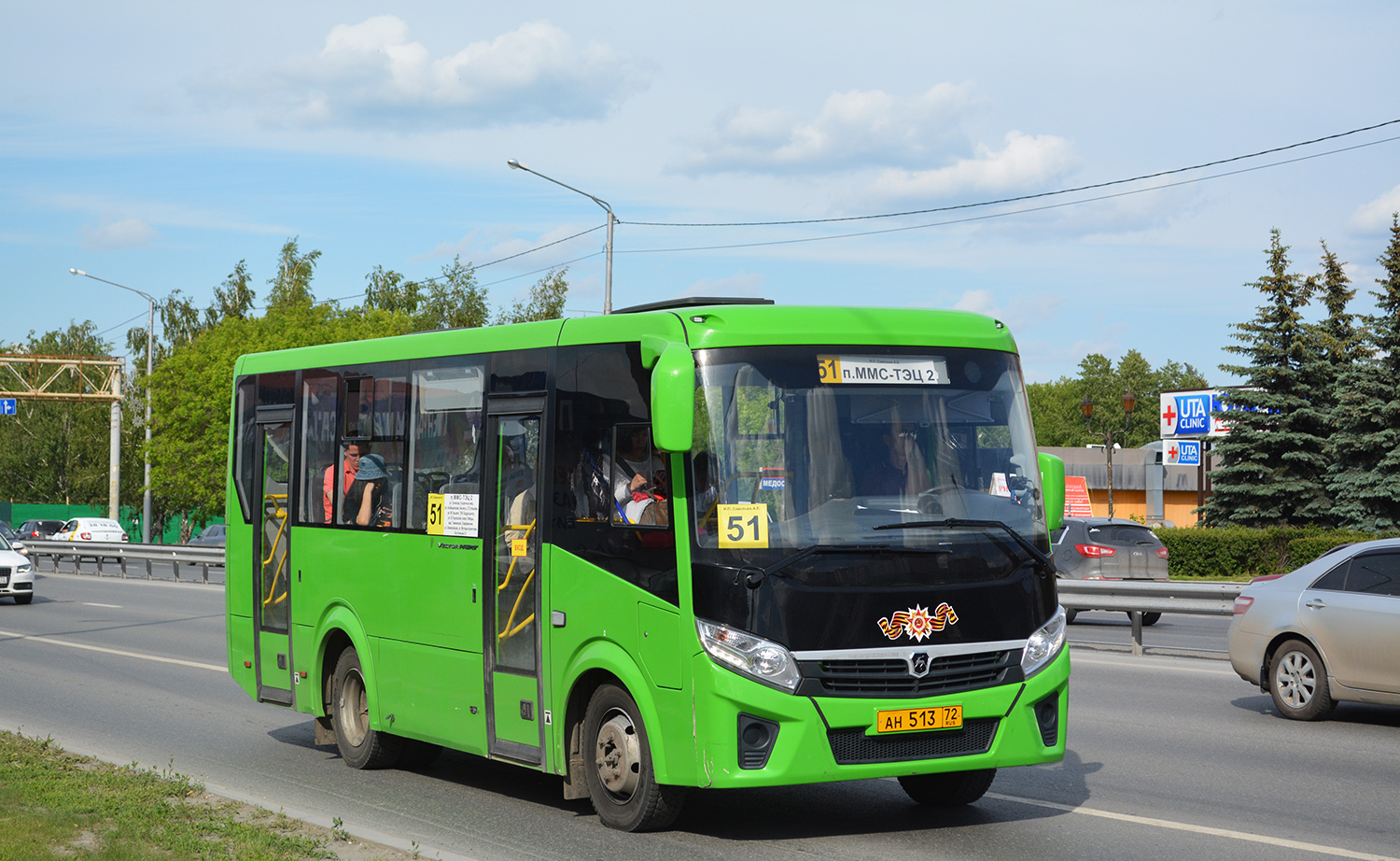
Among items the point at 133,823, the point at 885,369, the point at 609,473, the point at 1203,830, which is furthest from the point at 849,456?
the point at 133,823

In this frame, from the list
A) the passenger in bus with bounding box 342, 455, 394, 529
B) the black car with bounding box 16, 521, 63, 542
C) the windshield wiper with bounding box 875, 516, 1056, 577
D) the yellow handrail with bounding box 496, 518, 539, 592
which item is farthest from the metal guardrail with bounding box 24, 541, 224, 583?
the windshield wiper with bounding box 875, 516, 1056, 577

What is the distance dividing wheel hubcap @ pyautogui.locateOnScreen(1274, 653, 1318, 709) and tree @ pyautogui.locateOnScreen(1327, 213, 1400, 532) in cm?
2775

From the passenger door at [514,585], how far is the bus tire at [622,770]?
471 millimetres

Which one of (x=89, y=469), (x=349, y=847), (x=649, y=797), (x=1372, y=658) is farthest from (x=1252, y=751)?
(x=89, y=469)

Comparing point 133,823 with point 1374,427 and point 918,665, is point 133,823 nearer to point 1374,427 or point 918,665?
point 918,665

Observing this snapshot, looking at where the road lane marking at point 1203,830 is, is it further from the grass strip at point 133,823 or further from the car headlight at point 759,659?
the grass strip at point 133,823

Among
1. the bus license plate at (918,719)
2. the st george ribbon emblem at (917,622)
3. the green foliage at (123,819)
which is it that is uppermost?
the st george ribbon emblem at (917,622)

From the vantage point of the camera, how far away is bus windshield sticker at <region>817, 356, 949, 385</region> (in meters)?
→ 7.35

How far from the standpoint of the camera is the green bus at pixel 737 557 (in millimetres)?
6887

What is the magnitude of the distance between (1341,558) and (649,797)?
23.8 feet

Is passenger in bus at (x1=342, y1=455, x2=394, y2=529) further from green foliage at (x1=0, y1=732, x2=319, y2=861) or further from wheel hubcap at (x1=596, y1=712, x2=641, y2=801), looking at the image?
wheel hubcap at (x1=596, y1=712, x2=641, y2=801)

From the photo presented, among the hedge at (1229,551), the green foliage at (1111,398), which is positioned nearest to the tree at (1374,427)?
the hedge at (1229,551)

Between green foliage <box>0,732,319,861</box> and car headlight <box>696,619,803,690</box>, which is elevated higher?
car headlight <box>696,619,803,690</box>

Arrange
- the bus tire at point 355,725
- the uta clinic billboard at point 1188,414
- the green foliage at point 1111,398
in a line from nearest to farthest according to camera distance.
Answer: the bus tire at point 355,725 < the uta clinic billboard at point 1188,414 < the green foliage at point 1111,398
